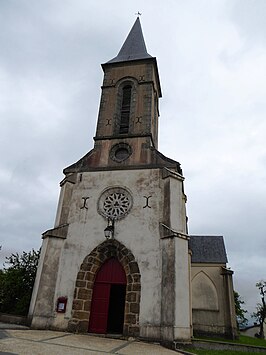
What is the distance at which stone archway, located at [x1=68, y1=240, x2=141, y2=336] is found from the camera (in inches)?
469

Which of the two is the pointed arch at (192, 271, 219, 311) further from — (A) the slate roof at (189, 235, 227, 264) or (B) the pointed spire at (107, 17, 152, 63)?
(B) the pointed spire at (107, 17, 152, 63)

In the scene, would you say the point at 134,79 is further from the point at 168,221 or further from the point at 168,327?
the point at 168,327

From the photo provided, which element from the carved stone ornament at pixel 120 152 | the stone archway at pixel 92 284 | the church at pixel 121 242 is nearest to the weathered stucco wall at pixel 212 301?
the church at pixel 121 242

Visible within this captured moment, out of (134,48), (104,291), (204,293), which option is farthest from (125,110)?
(204,293)

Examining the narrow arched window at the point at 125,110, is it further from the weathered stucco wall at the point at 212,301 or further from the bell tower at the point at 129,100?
the weathered stucco wall at the point at 212,301

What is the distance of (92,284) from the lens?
13203 mm

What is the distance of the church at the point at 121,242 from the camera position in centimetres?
1181

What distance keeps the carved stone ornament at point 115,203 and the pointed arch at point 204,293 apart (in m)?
10.6

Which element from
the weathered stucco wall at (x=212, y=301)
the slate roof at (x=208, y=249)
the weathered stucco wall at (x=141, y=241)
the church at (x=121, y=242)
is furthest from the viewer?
the slate roof at (x=208, y=249)

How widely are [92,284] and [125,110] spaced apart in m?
10.7

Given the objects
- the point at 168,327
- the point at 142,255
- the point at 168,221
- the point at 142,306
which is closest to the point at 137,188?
the point at 168,221

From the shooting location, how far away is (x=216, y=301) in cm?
2000

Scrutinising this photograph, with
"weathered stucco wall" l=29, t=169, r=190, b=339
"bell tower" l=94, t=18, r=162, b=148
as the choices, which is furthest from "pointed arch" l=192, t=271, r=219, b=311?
"bell tower" l=94, t=18, r=162, b=148

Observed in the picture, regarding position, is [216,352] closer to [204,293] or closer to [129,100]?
[204,293]
